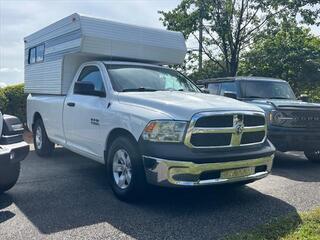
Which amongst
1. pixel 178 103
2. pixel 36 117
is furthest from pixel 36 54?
pixel 178 103

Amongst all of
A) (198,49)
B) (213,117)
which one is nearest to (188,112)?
(213,117)

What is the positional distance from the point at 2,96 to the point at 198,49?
9.44 m

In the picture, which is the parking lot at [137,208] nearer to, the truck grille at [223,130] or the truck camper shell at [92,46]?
the truck grille at [223,130]

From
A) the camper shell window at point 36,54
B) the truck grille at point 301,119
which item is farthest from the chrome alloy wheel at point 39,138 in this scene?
the truck grille at point 301,119

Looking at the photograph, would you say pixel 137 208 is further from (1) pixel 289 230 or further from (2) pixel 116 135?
(1) pixel 289 230

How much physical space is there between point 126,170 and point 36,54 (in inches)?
199

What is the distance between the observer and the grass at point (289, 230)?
4.09 metres

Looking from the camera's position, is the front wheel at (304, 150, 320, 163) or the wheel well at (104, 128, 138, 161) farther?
the front wheel at (304, 150, 320, 163)

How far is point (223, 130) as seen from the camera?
16.4 ft

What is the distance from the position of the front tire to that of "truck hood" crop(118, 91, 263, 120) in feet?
1.85

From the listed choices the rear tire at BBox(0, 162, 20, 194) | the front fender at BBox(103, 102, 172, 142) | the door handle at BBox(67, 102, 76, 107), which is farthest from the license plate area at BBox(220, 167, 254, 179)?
the door handle at BBox(67, 102, 76, 107)

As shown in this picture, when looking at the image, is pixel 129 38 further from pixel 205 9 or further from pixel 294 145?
pixel 205 9

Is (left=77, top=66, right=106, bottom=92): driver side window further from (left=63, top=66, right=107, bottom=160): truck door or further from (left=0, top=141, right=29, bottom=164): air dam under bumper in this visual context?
(left=0, top=141, right=29, bottom=164): air dam under bumper

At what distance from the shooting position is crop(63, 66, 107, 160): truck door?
6.09 m
